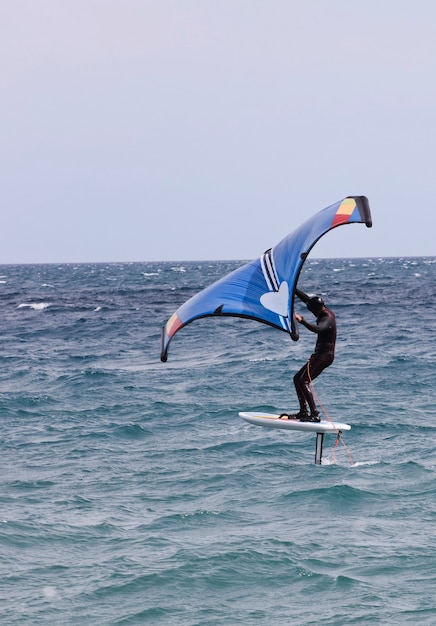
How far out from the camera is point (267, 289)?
41.0 feet

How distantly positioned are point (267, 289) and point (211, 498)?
6252 mm

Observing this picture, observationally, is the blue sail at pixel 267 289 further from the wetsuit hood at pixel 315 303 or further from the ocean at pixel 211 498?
the ocean at pixel 211 498

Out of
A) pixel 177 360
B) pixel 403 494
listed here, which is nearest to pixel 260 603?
pixel 403 494

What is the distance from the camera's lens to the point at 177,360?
3712 centimetres

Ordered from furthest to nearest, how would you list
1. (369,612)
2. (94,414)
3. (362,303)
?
(362,303)
(94,414)
(369,612)

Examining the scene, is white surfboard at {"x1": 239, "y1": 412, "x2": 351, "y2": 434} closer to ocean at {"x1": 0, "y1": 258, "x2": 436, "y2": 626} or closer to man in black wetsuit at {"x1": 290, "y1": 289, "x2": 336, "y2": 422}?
man in black wetsuit at {"x1": 290, "y1": 289, "x2": 336, "y2": 422}

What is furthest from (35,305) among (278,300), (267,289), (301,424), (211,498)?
(278,300)

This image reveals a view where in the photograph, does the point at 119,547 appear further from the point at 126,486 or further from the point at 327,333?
the point at 327,333

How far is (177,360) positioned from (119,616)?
2485 centimetres

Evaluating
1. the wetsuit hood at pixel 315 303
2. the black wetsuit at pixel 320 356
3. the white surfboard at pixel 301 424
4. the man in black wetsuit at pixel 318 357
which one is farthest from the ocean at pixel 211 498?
the wetsuit hood at pixel 315 303

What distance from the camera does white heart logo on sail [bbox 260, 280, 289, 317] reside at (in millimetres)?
12204

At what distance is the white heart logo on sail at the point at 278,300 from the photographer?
12.2 meters

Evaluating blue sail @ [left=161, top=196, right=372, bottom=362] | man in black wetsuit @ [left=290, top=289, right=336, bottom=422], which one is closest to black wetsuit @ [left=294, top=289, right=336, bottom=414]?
man in black wetsuit @ [left=290, top=289, right=336, bottom=422]

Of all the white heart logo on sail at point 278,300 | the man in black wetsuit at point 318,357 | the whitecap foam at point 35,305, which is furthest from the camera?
the whitecap foam at point 35,305
